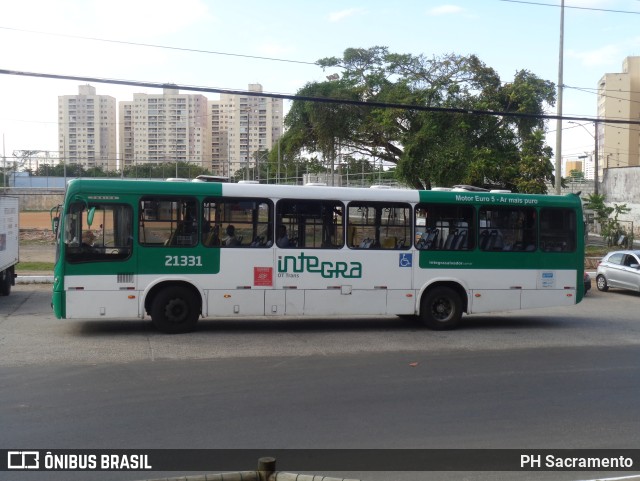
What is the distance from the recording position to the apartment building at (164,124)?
74875mm

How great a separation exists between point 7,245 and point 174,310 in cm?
771

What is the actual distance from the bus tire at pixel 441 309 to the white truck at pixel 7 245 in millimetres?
10764

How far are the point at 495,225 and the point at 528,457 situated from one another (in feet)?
29.2

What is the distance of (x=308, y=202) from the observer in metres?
14.0

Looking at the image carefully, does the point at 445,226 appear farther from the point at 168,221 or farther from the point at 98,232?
the point at 98,232

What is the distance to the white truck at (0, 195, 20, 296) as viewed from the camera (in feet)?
59.3

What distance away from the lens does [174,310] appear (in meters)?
13.4

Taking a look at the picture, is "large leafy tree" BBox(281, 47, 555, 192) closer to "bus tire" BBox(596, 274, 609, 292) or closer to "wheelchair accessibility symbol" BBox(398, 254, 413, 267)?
"bus tire" BBox(596, 274, 609, 292)

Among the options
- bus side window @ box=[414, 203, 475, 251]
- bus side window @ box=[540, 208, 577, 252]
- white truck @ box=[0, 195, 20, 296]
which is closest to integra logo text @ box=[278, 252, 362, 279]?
bus side window @ box=[414, 203, 475, 251]

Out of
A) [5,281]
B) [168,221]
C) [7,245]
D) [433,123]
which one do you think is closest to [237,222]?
[168,221]

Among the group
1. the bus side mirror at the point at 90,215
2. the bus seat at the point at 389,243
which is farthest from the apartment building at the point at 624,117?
the bus side mirror at the point at 90,215

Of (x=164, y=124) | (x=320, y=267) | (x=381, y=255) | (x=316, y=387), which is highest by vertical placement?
(x=164, y=124)

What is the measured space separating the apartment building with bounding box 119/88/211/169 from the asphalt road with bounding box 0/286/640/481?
61.6 metres

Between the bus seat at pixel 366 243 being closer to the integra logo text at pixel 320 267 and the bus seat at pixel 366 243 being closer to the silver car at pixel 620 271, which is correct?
the integra logo text at pixel 320 267
